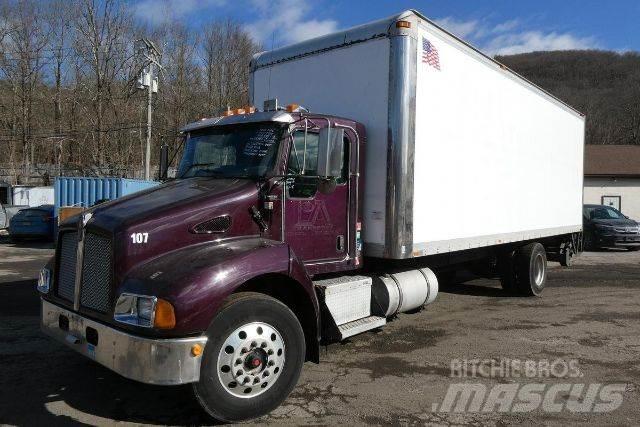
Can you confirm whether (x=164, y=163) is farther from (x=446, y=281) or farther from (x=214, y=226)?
(x=446, y=281)

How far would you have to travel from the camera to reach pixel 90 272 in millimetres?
4070

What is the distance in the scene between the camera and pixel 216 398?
12.3ft

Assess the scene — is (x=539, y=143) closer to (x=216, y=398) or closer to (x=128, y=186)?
(x=216, y=398)

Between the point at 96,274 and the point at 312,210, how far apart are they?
2031mm

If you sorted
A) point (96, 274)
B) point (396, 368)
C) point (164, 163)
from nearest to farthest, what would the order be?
point (96, 274) < point (396, 368) < point (164, 163)

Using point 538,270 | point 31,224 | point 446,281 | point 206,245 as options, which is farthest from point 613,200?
point 206,245

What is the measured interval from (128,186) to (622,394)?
1853 centimetres

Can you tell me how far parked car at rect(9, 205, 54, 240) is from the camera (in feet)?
63.1

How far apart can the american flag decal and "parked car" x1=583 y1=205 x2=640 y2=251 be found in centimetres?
1534

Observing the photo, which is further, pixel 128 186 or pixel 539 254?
pixel 128 186

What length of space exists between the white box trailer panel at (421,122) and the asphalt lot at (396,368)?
1.17 metres

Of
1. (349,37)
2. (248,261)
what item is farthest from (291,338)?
(349,37)

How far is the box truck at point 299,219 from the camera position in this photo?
3732 mm

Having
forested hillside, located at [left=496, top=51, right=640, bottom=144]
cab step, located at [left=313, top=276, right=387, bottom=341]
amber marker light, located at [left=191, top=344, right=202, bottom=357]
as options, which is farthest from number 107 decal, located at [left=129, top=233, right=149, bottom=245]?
forested hillside, located at [left=496, top=51, right=640, bottom=144]
